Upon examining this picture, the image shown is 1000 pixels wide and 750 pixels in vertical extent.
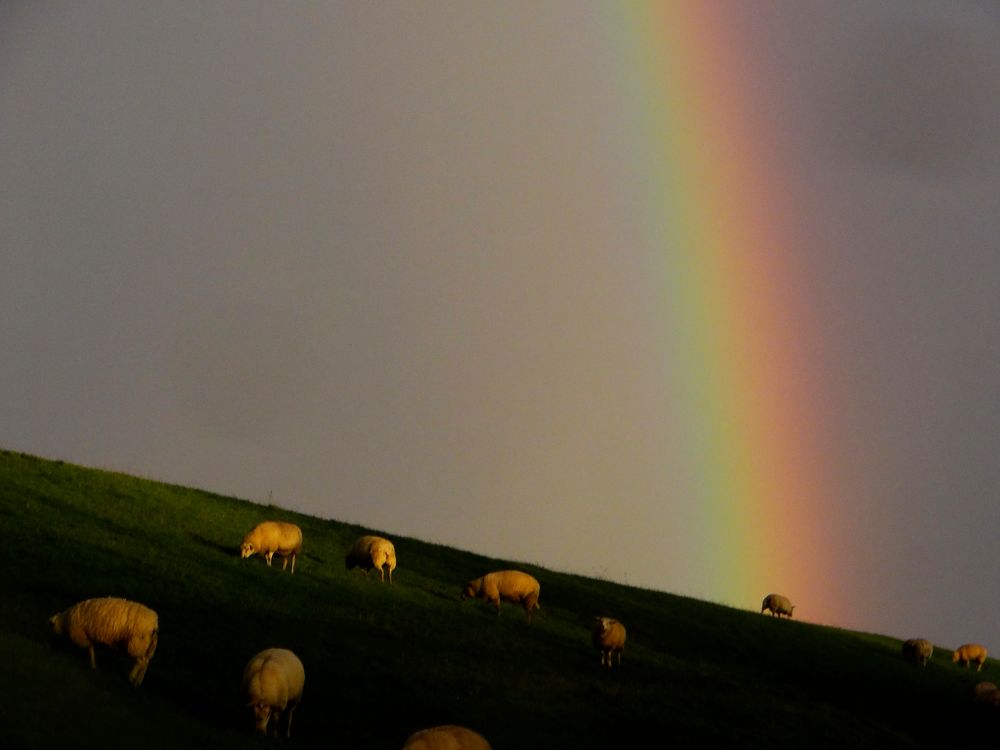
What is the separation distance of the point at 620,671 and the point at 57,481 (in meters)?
25.2

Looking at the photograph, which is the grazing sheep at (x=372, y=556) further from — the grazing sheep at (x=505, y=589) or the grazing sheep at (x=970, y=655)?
the grazing sheep at (x=970, y=655)

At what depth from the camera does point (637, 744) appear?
26.3 m

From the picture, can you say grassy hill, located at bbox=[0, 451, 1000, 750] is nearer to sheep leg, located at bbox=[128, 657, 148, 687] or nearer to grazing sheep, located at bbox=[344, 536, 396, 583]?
sheep leg, located at bbox=[128, 657, 148, 687]

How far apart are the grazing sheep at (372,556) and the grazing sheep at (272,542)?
8.24ft

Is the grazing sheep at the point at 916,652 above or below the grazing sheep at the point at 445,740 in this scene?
above

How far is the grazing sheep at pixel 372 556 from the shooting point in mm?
41844

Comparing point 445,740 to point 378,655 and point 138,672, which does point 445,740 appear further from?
point 378,655

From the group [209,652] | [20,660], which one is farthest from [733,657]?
[20,660]

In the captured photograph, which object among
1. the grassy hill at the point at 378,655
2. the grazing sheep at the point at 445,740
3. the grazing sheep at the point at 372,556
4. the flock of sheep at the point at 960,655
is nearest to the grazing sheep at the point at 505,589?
the grassy hill at the point at 378,655

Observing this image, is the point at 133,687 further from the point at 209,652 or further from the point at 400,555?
the point at 400,555

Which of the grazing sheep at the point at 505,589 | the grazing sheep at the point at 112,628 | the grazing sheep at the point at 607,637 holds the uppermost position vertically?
the grazing sheep at the point at 505,589

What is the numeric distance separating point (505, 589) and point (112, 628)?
1950 cm

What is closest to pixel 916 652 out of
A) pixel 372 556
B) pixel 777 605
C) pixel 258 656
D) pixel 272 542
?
pixel 777 605

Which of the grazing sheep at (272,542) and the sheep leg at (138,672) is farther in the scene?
the grazing sheep at (272,542)
